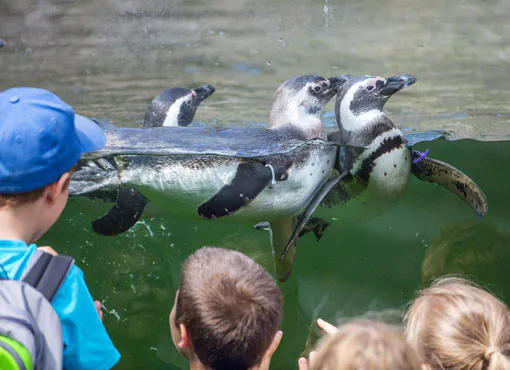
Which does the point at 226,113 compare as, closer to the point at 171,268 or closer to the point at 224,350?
the point at 171,268

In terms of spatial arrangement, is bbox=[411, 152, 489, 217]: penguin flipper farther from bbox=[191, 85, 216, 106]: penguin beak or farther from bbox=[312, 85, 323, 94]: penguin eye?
bbox=[191, 85, 216, 106]: penguin beak

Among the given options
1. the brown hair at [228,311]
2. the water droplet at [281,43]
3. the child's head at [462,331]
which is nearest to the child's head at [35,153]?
the brown hair at [228,311]

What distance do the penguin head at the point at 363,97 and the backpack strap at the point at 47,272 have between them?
213 centimetres

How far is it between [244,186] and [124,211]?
0.68m

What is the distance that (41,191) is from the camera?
123cm

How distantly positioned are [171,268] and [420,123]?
7.64ft

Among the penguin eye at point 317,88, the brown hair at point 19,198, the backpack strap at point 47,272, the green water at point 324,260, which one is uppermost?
the brown hair at point 19,198

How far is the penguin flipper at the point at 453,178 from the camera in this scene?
3.02m

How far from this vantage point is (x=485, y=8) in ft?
12.6

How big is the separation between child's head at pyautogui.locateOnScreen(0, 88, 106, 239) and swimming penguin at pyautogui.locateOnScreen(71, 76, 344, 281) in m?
1.63

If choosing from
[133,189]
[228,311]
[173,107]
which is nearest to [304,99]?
[173,107]

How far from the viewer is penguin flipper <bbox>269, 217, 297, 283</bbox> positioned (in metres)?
3.26

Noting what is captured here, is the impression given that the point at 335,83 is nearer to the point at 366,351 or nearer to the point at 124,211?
the point at 124,211

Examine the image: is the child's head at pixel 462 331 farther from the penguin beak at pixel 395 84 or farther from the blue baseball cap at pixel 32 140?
the penguin beak at pixel 395 84
